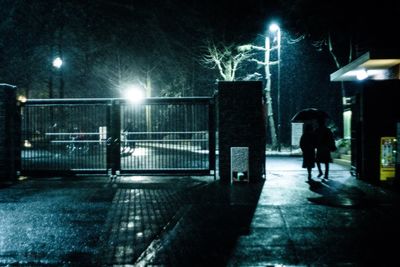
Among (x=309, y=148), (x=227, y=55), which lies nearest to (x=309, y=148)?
Answer: (x=309, y=148)

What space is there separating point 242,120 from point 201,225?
541 cm

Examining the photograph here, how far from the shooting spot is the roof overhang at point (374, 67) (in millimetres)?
13675

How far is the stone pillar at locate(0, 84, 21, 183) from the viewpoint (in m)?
12.8

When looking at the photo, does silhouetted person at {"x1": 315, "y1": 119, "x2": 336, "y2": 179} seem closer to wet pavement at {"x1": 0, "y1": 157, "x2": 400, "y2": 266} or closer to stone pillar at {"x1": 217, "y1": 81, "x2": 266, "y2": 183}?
wet pavement at {"x1": 0, "y1": 157, "x2": 400, "y2": 266}

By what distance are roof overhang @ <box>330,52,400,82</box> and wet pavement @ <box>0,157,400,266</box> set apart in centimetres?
461

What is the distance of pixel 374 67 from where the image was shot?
16.2m

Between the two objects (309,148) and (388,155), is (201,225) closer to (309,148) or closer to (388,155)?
(309,148)

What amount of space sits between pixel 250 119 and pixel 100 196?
4.90 metres

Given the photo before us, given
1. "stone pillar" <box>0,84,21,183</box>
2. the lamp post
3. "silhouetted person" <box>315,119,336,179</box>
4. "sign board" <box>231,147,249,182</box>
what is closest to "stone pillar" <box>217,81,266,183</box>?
"sign board" <box>231,147,249,182</box>

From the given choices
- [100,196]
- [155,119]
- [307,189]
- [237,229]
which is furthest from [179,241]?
[155,119]

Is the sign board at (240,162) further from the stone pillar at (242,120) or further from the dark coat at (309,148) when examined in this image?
the dark coat at (309,148)

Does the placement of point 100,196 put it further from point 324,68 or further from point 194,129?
point 324,68

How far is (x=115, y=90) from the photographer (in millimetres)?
42656

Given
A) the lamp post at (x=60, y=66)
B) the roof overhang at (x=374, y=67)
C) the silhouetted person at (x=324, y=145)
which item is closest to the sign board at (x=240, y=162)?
the silhouetted person at (x=324, y=145)
